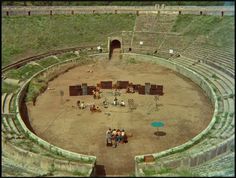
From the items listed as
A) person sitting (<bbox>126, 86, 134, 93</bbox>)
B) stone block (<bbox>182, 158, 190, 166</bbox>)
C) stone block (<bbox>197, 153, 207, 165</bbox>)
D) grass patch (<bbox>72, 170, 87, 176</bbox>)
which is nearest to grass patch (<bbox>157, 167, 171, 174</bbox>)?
stone block (<bbox>182, 158, 190, 166</bbox>)

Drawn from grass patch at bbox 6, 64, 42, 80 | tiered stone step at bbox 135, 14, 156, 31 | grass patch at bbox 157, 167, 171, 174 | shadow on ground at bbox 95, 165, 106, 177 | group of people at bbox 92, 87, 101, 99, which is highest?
tiered stone step at bbox 135, 14, 156, 31

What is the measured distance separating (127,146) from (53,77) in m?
16.6

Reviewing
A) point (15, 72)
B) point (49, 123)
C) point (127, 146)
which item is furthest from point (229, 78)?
point (15, 72)

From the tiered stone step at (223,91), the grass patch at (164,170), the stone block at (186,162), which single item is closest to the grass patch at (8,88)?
the tiered stone step at (223,91)

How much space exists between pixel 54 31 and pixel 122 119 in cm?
2416

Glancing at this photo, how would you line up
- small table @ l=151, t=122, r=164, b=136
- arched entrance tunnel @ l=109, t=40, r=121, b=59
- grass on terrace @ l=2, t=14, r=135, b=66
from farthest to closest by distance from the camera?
arched entrance tunnel @ l=109, t=40, r=121, b=59 < grass on terrace @ l=2, t=14, r=135, b=66 < small table @ l=151, t=122, r=164, b=136

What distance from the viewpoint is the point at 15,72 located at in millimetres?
40750

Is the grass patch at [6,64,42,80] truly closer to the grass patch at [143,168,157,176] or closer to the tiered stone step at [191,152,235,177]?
the grass patch at [143,168,157,176]

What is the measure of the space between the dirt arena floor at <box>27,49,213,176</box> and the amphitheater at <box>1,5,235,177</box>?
8 centimetres

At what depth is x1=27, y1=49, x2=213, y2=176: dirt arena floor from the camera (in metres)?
27.3

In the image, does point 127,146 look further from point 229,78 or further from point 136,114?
point 229,78

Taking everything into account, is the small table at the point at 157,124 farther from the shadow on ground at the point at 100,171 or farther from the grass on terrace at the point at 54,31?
the grass on terrace at the point at 54,31

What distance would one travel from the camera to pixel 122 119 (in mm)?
31750

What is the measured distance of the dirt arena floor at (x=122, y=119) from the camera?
2730 cm
